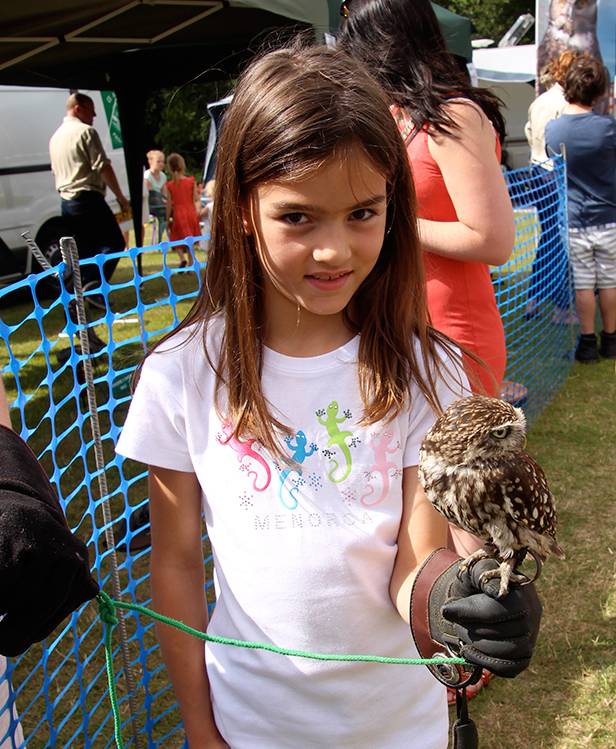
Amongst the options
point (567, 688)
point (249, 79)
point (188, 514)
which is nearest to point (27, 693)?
point (188, 514)

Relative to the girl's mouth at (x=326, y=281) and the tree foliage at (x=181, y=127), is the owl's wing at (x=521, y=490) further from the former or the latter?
the tree foliage at (x=181, y=127)

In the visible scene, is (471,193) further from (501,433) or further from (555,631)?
(555,631)

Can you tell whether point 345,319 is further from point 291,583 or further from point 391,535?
point 291,583

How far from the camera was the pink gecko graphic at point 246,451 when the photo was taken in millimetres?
1428

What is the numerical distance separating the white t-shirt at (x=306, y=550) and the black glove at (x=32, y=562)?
0.27 metres

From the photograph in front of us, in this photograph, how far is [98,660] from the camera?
3082 mm

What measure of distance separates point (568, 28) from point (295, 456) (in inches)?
388

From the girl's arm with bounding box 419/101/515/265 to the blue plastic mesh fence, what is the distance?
0.97m

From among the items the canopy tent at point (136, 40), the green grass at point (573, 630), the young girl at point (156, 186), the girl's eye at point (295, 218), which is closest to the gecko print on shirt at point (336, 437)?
the girl's eye at point (295, 218)

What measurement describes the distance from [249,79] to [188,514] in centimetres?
105

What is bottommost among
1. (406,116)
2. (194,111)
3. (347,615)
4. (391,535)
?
(347,615)

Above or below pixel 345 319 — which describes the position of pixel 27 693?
below

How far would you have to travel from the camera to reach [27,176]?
30.8 ft

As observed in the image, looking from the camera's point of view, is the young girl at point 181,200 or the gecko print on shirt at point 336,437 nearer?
the gecko print on shirt at point 336,437
